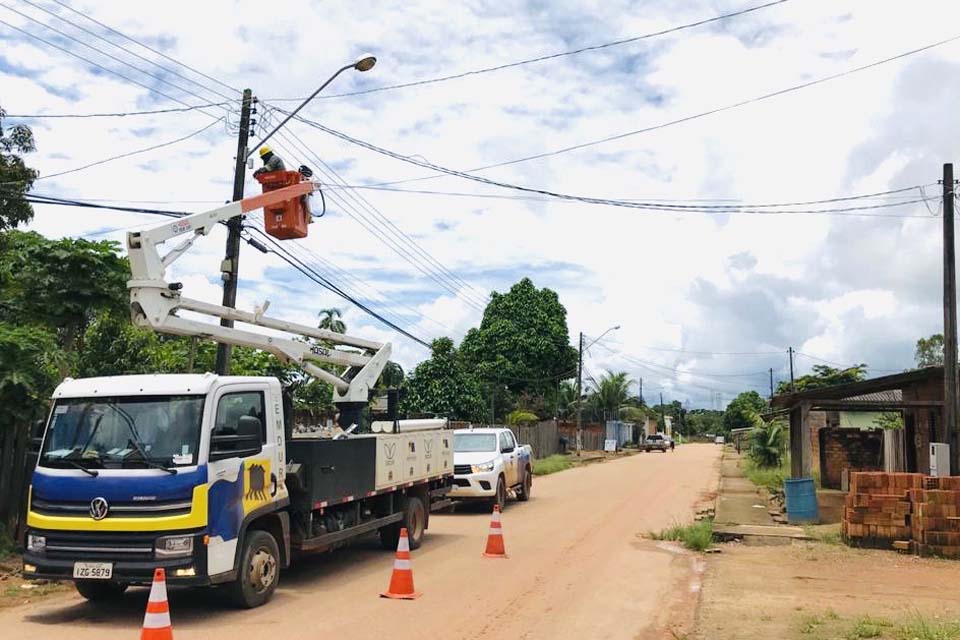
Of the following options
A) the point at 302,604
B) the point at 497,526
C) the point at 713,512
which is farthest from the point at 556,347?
the point at 302,604

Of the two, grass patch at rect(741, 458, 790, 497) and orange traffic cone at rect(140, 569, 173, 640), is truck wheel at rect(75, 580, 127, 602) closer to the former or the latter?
orange traffic cone at rect(140, 569, 173, 640)

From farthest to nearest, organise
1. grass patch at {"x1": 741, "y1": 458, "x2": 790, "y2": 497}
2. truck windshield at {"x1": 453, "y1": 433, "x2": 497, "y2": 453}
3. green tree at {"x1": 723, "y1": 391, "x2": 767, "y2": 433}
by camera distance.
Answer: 1. green tree at {"x1": 723, "y1": 391, "x2": 767, "y2": 433}
2. grass patch at {"x1": 741, "y1": 458, "x2": 790, "y2": 497}
3. truck windshield at {"x1": 453, "y1": 433, "x2": 497, "y2": 453}

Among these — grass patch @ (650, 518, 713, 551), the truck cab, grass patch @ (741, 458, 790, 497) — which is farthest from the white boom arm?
grass patch @ (741, 458, 790, 497)

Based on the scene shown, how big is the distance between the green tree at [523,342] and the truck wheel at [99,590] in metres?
40.8

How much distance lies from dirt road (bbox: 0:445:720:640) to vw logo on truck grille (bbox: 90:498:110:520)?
3.34ft

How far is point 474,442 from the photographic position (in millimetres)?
19312

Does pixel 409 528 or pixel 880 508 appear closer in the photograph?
pixel 409 528

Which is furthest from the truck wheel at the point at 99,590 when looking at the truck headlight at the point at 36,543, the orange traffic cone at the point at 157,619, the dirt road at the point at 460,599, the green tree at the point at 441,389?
the green tree at the point at 441,389

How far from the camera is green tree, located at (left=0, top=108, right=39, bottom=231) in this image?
2270 centimetres

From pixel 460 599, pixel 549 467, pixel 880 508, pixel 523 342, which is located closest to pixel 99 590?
pixel 460 599

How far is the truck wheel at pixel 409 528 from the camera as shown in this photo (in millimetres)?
13039

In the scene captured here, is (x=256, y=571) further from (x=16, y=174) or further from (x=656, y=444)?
(x=656, y=444)

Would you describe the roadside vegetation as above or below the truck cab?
below

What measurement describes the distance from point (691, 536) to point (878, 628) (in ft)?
19.1
